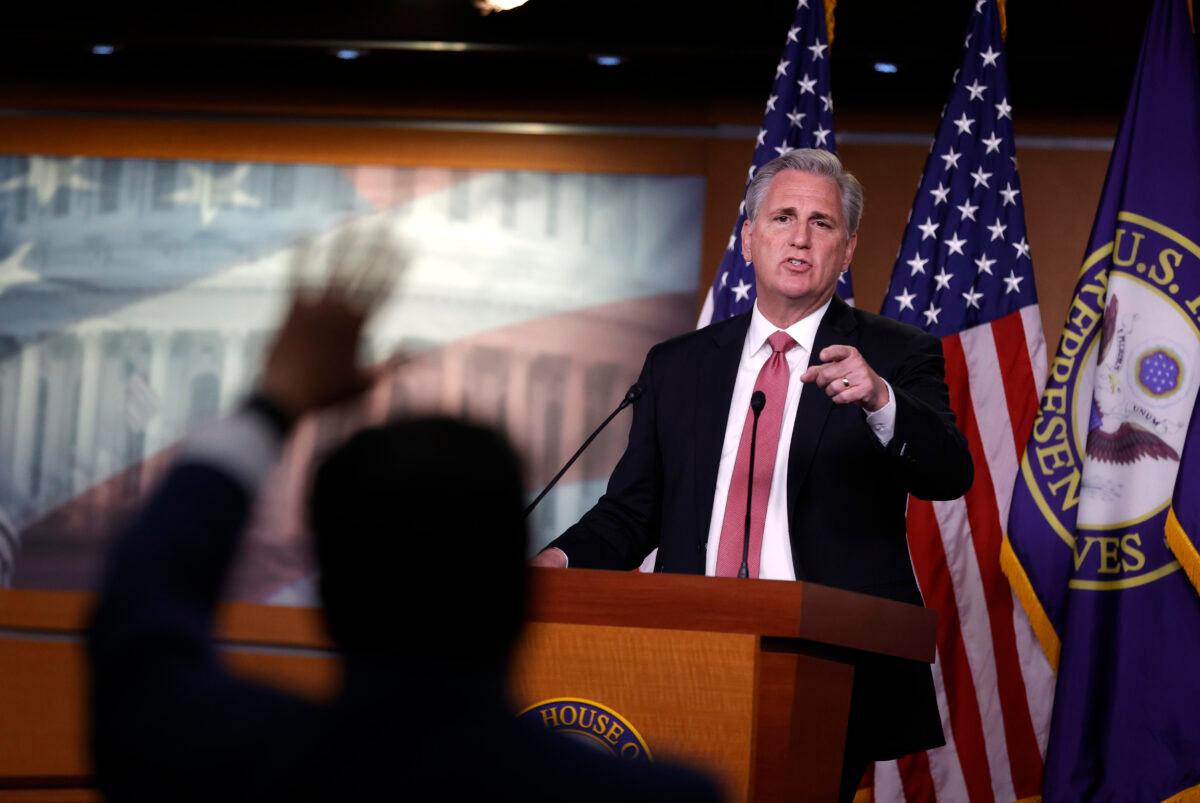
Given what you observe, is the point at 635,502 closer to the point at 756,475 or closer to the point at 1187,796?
the point at 756,475

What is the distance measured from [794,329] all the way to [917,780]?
1.85m

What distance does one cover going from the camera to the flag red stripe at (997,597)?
408cm

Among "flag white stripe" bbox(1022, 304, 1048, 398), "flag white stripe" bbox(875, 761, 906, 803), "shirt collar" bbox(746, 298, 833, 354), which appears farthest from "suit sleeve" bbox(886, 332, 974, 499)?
"flag white stripe" bbox(875, 761, 906, 803)

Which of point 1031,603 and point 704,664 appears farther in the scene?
point 1031,603

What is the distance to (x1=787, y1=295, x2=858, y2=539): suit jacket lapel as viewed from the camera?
2562 mm

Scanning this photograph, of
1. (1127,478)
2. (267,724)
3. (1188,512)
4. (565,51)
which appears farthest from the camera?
(565,51)

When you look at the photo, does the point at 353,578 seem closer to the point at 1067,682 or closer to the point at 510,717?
the point at 510,717

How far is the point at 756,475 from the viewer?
103 inches

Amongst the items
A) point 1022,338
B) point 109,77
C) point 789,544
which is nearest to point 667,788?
point 789,544

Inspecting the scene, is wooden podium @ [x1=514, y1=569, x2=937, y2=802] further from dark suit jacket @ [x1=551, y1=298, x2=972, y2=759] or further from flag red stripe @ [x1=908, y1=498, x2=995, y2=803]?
flag red stripe @ [x1=908, y1=498, x2=995, y2=803]

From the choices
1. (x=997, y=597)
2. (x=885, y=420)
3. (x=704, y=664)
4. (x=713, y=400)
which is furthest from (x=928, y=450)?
(x=997, y=597)

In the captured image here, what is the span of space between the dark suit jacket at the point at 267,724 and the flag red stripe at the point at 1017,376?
11.4 feet

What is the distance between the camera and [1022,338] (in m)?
4.28

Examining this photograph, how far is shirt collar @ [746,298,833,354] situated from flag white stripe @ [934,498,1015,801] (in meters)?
1.49
